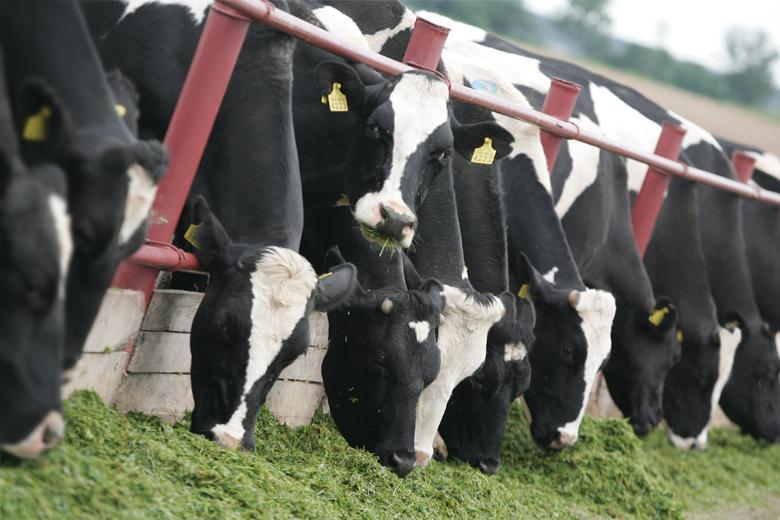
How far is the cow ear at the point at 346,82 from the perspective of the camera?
6484 millimetres

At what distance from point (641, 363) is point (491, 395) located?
2511mm

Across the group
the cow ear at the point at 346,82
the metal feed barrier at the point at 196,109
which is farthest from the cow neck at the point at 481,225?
the metal feed barrier at the point at 196,109

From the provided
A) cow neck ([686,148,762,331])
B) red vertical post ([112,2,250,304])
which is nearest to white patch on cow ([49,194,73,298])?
red vertical post ([112,2,250,304])

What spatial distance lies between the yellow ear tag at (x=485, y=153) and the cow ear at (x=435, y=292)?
3.05ft

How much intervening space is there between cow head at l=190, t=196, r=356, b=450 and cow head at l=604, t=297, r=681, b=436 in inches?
175

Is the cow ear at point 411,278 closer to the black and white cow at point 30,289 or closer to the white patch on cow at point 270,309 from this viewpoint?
the white patch on cow at point 270,309

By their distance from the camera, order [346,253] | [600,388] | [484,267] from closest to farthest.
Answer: [346,253]
[484,267]
[600,388]

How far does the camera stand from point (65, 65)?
396 cm

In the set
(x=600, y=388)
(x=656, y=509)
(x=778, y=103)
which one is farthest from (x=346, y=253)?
(x=778, y=103)

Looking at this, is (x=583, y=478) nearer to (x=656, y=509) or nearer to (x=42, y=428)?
(x=656, y=509)

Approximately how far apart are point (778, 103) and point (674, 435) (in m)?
84.8

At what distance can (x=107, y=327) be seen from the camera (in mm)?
5000

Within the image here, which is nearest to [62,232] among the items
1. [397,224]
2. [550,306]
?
[397,224]

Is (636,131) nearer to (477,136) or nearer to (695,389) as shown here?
(695,389)
